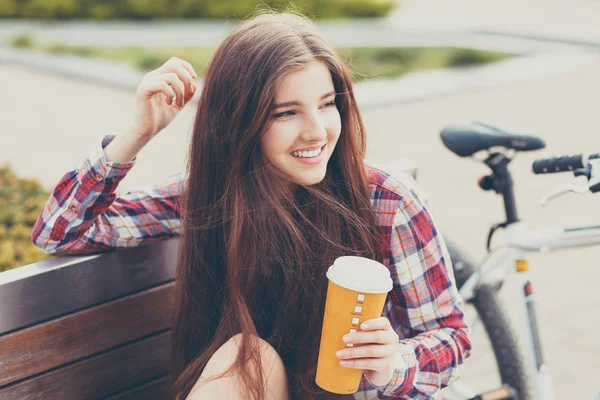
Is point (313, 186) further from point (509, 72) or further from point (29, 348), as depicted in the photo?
point (509, 72)

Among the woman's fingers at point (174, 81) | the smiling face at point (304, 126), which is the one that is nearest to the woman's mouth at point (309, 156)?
the smiling face at point (304, 126)

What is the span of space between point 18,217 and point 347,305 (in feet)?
5.42

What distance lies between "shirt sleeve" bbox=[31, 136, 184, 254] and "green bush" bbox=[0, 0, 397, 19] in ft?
38.0

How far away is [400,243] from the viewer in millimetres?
1780

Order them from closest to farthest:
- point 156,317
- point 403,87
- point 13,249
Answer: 1. point 156,317
2. point 13,249
3. point 403,87

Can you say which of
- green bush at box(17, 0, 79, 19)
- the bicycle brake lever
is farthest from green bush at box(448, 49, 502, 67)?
the bicycle brake lever

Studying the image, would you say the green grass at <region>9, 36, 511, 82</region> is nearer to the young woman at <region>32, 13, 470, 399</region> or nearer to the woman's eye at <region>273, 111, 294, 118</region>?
the young woman at <region>32, 13, 470, 399</region>

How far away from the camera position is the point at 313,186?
71.3 inches

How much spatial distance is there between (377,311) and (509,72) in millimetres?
7917

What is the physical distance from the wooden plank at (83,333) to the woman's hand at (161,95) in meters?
0.43

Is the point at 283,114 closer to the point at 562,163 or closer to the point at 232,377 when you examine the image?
the point at 232,377

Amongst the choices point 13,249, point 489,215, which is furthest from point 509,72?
point 13,249

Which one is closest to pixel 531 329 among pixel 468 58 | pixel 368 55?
pixel 468 58

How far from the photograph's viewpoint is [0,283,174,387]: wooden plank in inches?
65.3
